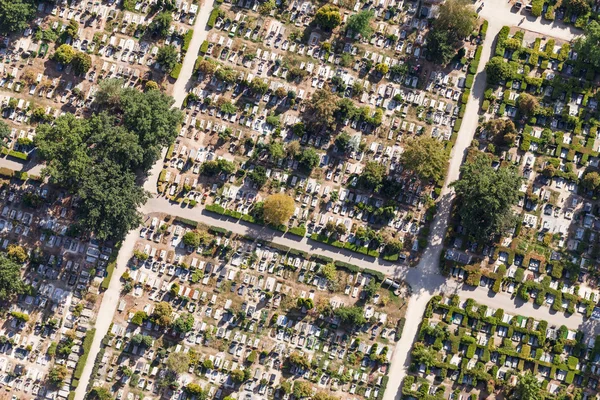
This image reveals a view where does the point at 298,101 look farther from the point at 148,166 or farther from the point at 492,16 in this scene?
the point at 492,16

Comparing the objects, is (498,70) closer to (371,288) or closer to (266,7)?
(266,7)

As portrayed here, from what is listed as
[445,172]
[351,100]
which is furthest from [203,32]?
[445,172]

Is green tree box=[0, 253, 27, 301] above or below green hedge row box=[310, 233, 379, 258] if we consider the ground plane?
below

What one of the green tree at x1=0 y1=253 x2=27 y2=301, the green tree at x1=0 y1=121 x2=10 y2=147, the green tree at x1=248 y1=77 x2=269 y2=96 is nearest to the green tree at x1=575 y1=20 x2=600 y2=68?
the green tree at x1=248 y1=77 x2=269 y2=96

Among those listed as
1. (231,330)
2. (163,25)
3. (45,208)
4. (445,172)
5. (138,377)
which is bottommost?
(138,377)

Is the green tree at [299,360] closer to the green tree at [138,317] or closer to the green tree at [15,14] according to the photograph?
the green tree at [138,317]

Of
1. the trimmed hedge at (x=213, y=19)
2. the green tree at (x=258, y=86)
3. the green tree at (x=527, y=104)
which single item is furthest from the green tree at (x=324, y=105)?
the green tree at (x=527, y=104)

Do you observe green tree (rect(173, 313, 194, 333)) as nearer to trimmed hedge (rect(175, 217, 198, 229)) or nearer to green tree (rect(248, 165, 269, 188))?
trimmed hedge (rect(175, 217, 198, 229))

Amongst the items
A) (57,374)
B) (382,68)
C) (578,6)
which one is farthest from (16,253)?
(578,6)
